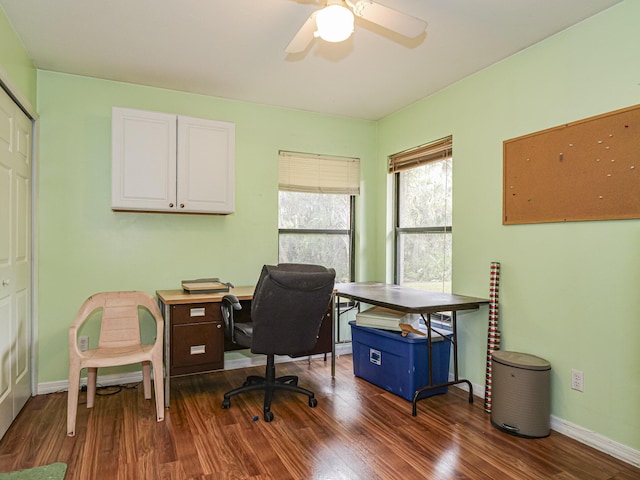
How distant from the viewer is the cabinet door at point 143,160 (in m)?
3.08

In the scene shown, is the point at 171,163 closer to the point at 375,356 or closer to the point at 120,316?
the point at 120,316

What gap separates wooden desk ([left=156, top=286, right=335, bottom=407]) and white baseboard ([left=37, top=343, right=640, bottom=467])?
690mm

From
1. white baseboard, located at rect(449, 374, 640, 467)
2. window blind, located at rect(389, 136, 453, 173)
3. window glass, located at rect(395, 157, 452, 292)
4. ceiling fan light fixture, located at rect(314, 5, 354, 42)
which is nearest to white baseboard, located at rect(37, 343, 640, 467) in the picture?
white baseboard, located at rect(449, 374, 640, 467)

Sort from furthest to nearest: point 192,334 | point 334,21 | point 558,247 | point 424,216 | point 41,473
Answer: point 424,216 < point 192,334 < point 558,247 < point 41,473 < point 334,21

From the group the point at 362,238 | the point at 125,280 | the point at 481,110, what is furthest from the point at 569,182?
the point at 125,280

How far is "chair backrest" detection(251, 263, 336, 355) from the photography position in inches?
102

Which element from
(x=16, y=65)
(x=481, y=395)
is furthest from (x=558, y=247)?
(x=16, y=65)

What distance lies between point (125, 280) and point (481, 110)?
3111 mm

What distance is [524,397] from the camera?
Result: 7.91ft

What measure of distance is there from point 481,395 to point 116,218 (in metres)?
3.16

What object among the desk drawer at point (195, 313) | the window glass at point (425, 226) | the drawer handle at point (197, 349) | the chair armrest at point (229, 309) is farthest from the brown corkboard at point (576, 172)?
the drawer handle at point (197, 349)

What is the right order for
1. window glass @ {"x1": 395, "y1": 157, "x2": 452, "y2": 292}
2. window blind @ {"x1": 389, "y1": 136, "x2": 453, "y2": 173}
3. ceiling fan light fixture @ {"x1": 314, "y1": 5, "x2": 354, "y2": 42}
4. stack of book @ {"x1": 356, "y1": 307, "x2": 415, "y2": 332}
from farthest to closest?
window glass @ {"x1": 395, "y1": 157, "x2": 452, "y2": 292}, window blind @ {"x1": 389, "y1": 136, "x2": 453, "y2": 173}, stack of book @ {"x1": 356, "y1": 307, "x2": 415, "y2": 332}, ceiling fan light fixture @ {"x1": 314, "y1": 5, "x2": 354, "y2": 42}

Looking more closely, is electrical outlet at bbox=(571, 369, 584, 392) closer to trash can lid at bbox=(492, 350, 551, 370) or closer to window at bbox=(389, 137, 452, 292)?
trash can lid at bbox=(492, 350, 551, 370)

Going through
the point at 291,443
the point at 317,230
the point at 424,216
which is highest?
the point at 424,216
